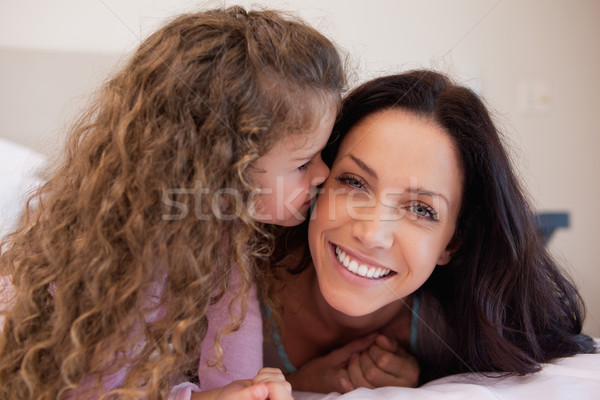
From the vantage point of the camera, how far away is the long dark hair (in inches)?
44.0

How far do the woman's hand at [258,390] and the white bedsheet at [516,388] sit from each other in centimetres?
13

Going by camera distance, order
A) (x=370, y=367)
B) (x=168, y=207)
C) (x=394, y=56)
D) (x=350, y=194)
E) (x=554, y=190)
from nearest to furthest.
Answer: (x=168, y=207), (x=350, y=194), (x=370, y=367), (x=394, y=56), (x=554, y=190)

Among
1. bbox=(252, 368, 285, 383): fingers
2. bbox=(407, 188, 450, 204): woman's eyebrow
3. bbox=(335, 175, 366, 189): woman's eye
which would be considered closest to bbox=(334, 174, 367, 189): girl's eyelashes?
bbox=(335, 175, 366, 189): woman's eye

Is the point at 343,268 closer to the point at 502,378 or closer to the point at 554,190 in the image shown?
the point at 502,378

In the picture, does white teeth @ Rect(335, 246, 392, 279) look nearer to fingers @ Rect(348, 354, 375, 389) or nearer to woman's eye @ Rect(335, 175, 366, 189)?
woman's eye @ Rect(335, 175, 366, 189)

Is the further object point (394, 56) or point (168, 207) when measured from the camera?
point (394, 56)

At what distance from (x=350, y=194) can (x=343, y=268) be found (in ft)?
0.52

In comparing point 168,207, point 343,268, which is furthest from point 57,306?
point 343,268

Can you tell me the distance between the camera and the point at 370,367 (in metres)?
1.23

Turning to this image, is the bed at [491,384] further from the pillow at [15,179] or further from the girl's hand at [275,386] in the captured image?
the girl's hand at [275,386]

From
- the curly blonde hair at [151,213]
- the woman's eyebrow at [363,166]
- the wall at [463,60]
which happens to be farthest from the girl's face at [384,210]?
the wall at [463,60]

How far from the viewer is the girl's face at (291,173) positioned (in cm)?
98

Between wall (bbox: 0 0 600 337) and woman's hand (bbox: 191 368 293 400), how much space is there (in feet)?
3.45

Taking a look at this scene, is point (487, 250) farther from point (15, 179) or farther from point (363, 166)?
point (15, 179)
